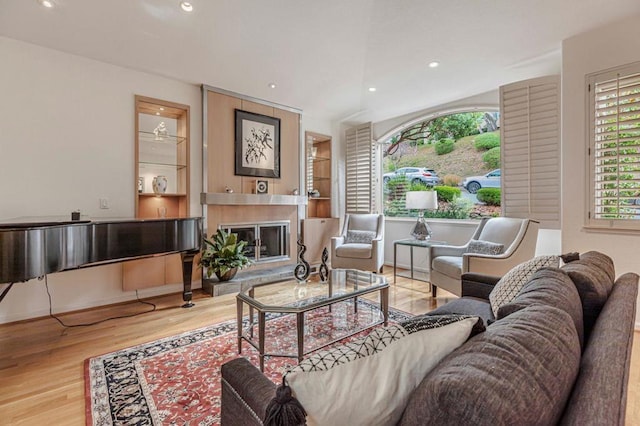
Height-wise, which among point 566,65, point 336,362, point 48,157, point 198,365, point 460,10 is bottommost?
point 198,365

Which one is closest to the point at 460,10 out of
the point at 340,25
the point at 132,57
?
the point at 340,25

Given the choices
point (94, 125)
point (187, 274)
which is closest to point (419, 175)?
point (187, 274)

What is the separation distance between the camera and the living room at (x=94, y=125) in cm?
268

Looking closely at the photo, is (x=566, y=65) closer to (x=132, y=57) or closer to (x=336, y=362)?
(x=336, y=362)

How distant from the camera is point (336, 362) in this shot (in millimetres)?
632

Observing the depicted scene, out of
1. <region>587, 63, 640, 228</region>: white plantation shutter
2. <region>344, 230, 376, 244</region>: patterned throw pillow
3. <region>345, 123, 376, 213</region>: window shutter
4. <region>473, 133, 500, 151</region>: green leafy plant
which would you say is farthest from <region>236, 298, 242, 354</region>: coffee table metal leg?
<region>473, 133, 500, 151</region>: green leafy plant

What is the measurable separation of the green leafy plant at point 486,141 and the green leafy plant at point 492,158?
0.21ft

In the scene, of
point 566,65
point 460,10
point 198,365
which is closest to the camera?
point 198,365

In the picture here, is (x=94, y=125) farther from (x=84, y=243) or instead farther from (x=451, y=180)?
(x=451, y=180)

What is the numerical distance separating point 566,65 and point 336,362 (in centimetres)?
364

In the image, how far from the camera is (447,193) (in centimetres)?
461

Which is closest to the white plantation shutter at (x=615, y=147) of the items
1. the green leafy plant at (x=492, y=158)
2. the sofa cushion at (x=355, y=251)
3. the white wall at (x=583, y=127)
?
the white wall at (x=583, y=127)

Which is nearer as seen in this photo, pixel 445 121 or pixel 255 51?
pixel 255 51

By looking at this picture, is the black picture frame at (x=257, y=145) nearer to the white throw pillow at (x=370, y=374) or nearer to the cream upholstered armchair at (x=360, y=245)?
the cream upholstered armchair at (x=360, y=245)
